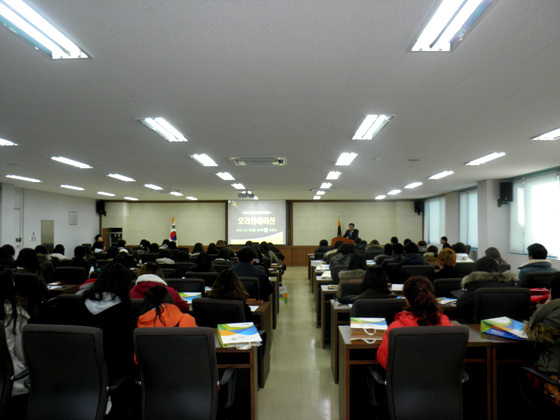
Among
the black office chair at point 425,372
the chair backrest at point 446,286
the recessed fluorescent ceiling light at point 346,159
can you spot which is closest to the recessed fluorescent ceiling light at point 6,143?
the recessed fluorescent ceiling light at point 346,159

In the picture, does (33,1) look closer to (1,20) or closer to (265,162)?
(1,20)

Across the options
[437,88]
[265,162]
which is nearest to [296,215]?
[265,162]

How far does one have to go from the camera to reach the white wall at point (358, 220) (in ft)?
56.1

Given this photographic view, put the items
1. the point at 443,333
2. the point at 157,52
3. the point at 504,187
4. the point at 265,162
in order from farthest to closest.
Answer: the point at 504,187 → the point at 265,162 → the point at 157,52 → the point at 443,333

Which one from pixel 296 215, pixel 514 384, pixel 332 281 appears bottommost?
pixel 514 384

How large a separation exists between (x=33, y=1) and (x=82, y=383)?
2.11 meters

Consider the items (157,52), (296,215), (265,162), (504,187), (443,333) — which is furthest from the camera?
(296,215)

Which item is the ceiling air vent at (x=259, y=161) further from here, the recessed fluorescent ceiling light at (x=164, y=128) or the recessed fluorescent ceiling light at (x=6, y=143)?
the recessed fluorescent ceiling light at (x=6, y=143)

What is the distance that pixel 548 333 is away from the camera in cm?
241

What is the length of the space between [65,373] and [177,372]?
0.60 meters

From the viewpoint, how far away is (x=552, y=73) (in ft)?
10.5

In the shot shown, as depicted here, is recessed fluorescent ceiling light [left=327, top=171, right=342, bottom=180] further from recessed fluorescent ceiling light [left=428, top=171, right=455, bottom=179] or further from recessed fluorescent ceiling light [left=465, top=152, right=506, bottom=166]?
recessed fluorescent ceiling light [left=465, top=152, right=506, bottom=166]

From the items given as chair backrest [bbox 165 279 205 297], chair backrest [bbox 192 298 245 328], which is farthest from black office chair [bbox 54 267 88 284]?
chair backrest [bbox 192 298 245 328]

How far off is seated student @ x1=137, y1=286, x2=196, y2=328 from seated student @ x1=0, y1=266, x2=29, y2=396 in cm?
77
